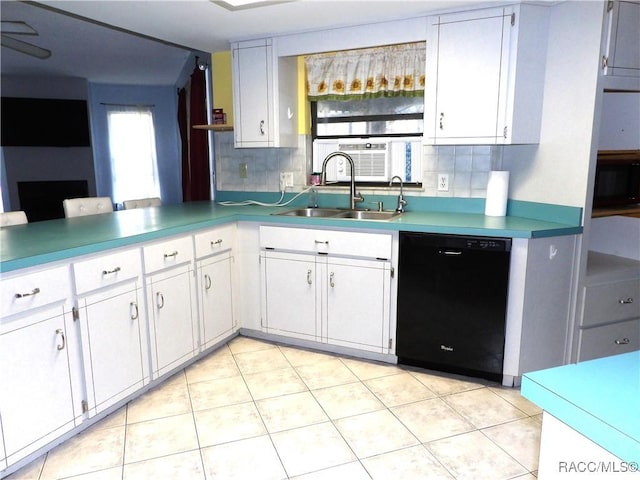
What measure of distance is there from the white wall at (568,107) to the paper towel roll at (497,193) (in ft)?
0.50

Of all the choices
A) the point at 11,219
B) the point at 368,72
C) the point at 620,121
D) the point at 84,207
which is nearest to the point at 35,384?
the point at 11,219

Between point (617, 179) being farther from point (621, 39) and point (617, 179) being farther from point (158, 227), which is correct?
point (158, 227)

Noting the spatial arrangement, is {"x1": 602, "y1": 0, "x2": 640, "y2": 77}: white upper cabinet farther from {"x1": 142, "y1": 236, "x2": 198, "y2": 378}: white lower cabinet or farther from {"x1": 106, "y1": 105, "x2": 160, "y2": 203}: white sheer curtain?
{"x1": 106, "y1": 105, "x2": 160, "y2": 203}: white sheer curtain

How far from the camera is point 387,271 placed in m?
2.62

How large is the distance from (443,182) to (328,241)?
90 centimetres

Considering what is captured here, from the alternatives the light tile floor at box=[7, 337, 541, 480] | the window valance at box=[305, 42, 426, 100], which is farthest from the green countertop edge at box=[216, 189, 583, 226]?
the light tile floor at box=[7, 337, 541, 480]

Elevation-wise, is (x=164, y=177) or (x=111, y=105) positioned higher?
(x=111, y=105)

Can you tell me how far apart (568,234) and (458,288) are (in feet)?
2.10

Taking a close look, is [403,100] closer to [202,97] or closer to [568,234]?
[568,234]

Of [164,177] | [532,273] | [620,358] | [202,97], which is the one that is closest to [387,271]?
[532,273]

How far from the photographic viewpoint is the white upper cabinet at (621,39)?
2.24 m

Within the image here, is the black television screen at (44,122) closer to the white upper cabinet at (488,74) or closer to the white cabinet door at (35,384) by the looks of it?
the white cabinet door at (35,384)

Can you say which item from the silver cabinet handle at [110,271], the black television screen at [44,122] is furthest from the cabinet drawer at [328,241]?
the black television screen at [44,122]

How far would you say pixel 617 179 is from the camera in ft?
8.50
